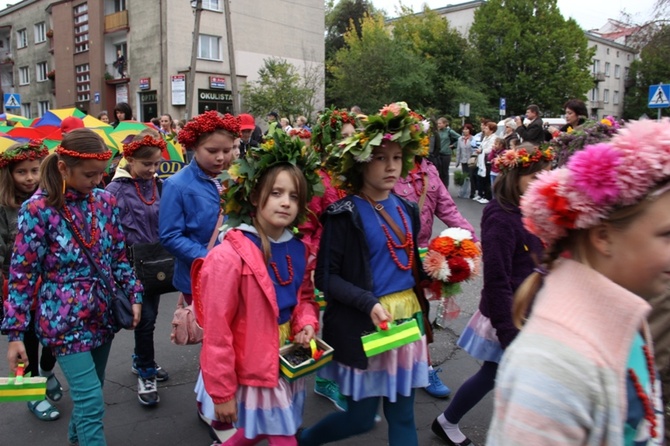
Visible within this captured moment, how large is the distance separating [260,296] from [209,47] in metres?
30.2

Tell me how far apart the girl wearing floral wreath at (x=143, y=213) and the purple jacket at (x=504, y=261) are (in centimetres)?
244

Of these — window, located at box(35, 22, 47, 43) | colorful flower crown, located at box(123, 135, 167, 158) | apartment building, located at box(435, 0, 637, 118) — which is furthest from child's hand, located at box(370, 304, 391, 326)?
apartment building, located at box(435, 0, 637, 118)

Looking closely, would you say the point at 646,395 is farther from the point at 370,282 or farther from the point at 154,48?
the point at 154,48

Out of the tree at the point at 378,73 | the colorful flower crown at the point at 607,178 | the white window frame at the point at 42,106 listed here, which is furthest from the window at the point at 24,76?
the colorful flower crown at the point at 607,178

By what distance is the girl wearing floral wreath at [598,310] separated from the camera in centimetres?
122

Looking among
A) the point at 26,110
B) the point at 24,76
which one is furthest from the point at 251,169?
the point at 24,76

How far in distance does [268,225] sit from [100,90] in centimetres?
3318

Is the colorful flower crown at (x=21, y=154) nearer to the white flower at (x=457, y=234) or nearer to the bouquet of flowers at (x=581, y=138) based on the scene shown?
the white flower at (x=457, y=234)

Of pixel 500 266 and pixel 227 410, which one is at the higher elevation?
pixel 500 266

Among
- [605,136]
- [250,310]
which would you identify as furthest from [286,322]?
[605,136]

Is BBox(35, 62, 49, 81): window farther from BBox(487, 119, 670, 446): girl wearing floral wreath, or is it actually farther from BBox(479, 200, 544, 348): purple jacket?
BBox(487, 119, 670, 446): girl wearing floral wreath

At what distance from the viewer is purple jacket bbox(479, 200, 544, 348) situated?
3.04 metres

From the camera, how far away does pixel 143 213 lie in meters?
4.29

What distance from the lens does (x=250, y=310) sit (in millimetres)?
2676
